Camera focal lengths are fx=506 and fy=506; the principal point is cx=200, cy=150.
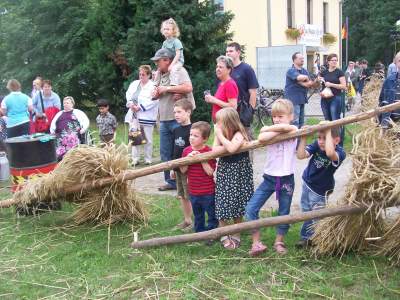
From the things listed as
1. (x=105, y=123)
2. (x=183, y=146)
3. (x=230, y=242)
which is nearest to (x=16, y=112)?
(x=105, y=123)

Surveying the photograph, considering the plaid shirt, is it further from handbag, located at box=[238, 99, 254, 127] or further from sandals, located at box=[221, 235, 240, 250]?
sandals, located at box=[221, 235, 240, 250]

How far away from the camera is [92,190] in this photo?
5.39 metres

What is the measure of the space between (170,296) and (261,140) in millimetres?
1495

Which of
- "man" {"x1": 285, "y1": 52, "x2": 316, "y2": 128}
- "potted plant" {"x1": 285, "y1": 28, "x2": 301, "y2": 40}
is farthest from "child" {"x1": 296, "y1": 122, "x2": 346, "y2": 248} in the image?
"potted plant" {"x1": 285, "y1": 28, "x2": 301, "y2": 40}

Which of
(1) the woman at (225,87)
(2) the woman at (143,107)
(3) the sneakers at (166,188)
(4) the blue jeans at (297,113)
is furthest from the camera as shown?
(4) the blue jeans at (297,113)

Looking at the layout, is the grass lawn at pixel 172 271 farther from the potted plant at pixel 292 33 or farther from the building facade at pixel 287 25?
the potted plant at pixel 292 33

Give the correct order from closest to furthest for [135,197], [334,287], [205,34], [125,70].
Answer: [334,287] → [135,197] → [205,34] → [125,70]

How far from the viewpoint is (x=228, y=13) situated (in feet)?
46.2

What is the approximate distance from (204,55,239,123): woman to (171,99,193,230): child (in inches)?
19.3

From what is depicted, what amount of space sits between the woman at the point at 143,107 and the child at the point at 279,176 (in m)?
4.71

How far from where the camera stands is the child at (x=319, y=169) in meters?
4.21

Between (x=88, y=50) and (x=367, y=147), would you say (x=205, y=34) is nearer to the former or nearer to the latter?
(x=88, y=50)

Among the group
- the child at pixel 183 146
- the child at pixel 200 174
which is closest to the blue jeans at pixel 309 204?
the child at pixel 200 174

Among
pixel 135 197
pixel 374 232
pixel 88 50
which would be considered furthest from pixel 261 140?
pixel 88 50
